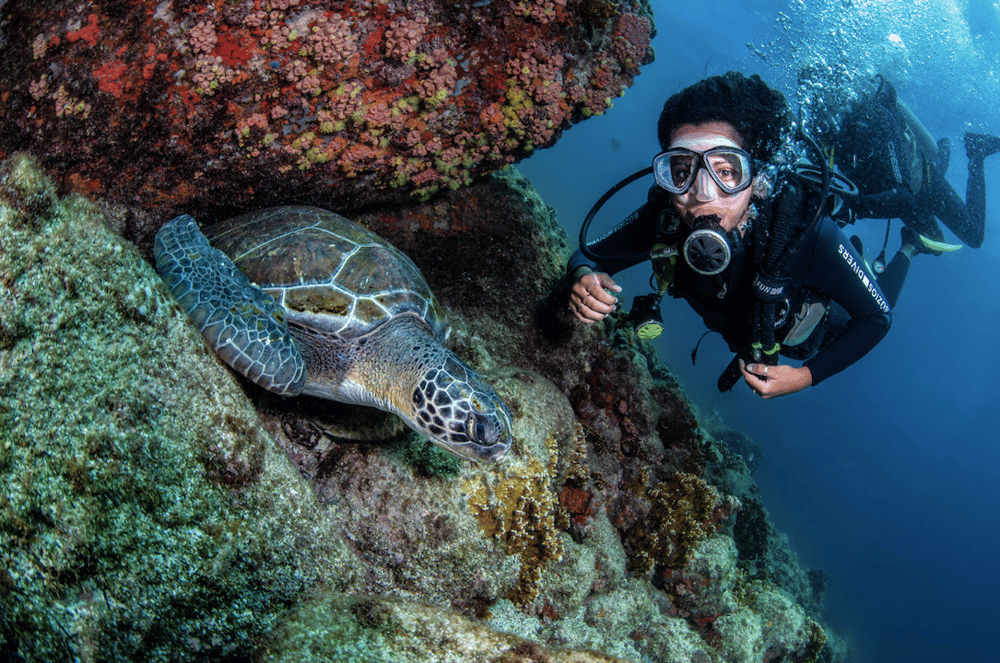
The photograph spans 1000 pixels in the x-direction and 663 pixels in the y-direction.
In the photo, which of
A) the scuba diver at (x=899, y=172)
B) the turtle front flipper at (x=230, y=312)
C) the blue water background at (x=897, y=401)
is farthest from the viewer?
the blue water background at (x=897, y=401)

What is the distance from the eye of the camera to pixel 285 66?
2424mm

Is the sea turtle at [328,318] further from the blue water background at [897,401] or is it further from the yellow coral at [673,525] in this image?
the blue water background at [897,401]

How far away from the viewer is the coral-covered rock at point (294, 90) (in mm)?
2172

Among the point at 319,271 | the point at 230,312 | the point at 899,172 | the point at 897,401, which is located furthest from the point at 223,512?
the point at 897,401

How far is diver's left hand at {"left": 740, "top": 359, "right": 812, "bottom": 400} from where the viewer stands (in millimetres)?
2893

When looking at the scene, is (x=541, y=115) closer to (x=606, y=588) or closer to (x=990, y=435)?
(x=606, y=588)

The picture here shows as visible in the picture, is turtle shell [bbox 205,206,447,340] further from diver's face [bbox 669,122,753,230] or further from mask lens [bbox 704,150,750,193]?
mask lens [bbox 704,150,750,193]

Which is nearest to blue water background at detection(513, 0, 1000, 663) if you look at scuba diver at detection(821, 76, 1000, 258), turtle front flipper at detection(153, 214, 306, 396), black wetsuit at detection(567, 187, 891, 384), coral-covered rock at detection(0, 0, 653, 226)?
scuba diver at detection(821, 76, 1000, 258)

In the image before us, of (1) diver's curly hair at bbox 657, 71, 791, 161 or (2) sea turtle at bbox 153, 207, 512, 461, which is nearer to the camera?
(2) sea turtle at bbox 153, 207, 512, 461

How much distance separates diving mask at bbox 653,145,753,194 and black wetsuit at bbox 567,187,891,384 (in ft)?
1.21

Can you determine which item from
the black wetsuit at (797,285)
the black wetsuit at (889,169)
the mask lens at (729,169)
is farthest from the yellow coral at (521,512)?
the black wetsuit at (889,169)

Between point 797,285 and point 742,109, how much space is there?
1191 mm

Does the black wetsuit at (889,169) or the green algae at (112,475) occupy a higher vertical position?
the black wetsuit at (889,169)

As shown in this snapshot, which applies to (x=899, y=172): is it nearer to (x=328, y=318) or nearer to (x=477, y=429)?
(x=477, y=429)
